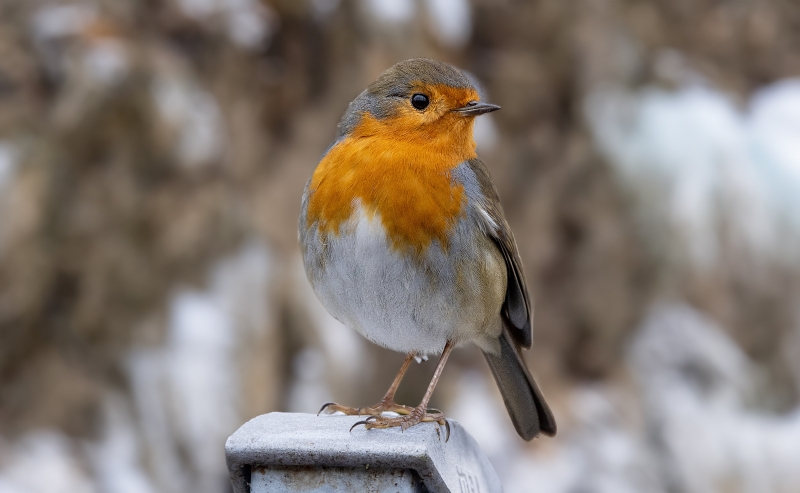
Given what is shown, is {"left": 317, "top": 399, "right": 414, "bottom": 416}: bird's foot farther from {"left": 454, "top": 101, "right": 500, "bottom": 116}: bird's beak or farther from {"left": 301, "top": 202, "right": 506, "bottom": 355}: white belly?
{"left": 454, "top": 101, "right": 500, "bottom": 116}: bird's beak

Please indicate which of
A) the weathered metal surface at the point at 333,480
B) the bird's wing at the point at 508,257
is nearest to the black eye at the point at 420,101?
the bird's wing at the point at 508,257

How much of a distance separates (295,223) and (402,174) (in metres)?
3.79

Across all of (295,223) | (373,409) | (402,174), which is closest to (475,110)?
(402,174)

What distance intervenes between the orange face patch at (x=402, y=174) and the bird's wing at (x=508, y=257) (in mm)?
127

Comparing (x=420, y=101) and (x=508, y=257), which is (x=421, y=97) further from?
(x=508, y=257)

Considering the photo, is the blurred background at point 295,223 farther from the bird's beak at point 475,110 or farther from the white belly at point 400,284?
the bird's beak at point 475,110

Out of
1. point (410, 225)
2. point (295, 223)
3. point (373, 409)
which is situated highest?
point (410, 225)

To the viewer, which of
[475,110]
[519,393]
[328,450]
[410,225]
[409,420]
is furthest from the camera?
[519,393]

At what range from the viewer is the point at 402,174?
7.69ft

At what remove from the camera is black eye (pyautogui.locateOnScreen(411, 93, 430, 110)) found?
8.38 ft

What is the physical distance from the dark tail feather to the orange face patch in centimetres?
65

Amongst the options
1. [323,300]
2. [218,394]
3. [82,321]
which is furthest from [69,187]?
[323,300]

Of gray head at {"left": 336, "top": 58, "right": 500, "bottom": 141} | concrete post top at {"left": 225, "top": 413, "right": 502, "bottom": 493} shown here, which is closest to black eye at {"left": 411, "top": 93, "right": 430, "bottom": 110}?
gray head at {"left": 336, "top": 58, "right": 500, "bottom": 141}

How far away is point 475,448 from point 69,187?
4.18 m
